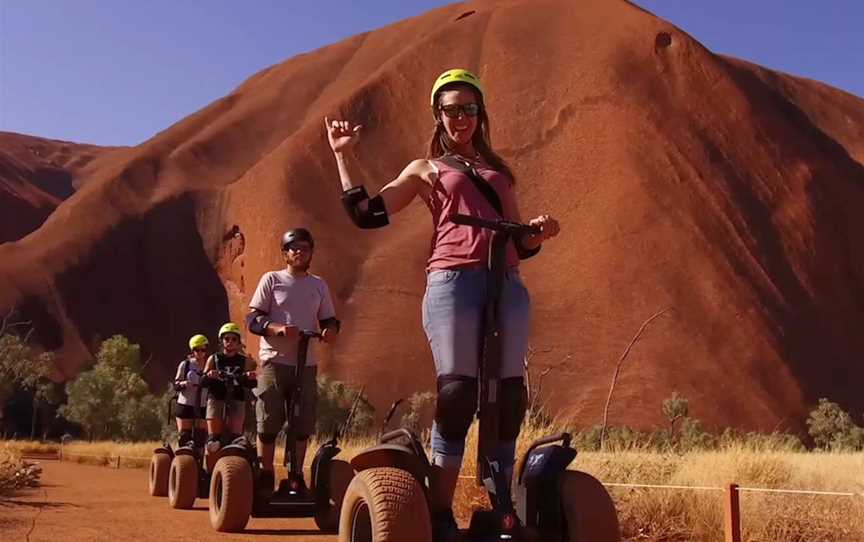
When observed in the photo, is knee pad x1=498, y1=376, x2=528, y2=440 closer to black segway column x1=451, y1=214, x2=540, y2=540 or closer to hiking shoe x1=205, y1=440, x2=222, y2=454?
black segway column x1=451, y1=214, x2=540, y2=540

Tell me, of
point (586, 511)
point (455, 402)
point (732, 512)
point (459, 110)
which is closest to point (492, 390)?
point (455, 402)

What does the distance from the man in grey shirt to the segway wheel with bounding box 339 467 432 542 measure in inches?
117

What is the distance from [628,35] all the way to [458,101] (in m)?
58.5

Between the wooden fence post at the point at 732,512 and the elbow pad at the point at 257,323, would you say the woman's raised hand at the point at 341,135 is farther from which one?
the wooden fence post at the point at 732,512

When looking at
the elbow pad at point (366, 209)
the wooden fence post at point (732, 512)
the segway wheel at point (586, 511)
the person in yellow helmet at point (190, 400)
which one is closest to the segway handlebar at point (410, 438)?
the segway wheel at point (586, 511)

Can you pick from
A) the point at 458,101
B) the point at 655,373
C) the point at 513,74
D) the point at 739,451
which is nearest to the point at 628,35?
the point at 513,74

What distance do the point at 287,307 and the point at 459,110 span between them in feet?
11.0

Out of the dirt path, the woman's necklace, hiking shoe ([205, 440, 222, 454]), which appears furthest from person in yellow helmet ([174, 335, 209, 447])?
the woman's necklace

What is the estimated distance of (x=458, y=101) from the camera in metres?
3.74

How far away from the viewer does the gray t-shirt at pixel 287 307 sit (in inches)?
260

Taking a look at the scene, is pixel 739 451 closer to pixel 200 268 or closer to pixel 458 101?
pixel 458 101

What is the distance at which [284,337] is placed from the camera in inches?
248

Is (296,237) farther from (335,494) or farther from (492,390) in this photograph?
→ (492,390)

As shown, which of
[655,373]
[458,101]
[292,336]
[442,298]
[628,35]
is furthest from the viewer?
[628,35]
